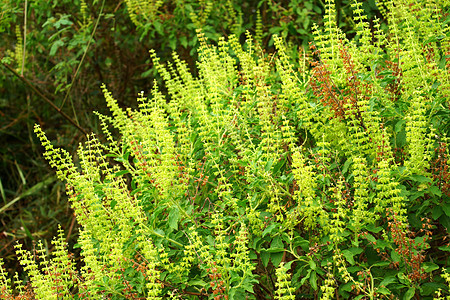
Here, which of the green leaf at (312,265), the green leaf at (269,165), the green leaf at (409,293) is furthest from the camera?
the green leaf at (269,165)

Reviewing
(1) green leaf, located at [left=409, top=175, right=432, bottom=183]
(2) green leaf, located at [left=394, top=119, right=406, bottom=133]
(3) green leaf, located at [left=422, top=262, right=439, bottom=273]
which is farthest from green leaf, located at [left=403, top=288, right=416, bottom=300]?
(2) green leaf, located at [left=394, top=119, right=406, bottom=133]

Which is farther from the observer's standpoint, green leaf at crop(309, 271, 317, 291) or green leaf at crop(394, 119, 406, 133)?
green leaf at crop(394, 119, 406, 133)

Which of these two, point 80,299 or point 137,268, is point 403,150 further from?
point 80,299

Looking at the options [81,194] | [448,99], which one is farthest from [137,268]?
[448,99]

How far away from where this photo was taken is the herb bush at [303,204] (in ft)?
8.97

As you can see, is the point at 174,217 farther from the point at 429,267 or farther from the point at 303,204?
the point at 429,267

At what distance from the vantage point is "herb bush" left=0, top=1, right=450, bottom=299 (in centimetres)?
273

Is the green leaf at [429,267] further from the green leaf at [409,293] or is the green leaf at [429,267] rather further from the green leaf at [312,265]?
the green leaf at [312,265]

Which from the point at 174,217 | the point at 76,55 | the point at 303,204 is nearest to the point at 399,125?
the point at 303,204

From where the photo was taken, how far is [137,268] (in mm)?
2848

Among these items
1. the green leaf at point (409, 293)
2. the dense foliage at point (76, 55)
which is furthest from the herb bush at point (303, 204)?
the dense foliage at point (76, 55)

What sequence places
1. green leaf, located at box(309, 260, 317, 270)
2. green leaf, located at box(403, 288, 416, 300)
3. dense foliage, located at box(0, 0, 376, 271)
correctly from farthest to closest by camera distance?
dense foliage, located at box(0, 0, 376, 271), green leaf, located at box(309, 260, 317, 270), green leaf, located at box(403, 288, 416, 300)

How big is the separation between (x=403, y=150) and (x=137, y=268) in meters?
1.63

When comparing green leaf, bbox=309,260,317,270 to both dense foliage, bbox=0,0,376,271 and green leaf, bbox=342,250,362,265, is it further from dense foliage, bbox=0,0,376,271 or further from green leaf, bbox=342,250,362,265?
dense foliage, bbox=0,0,376,271
